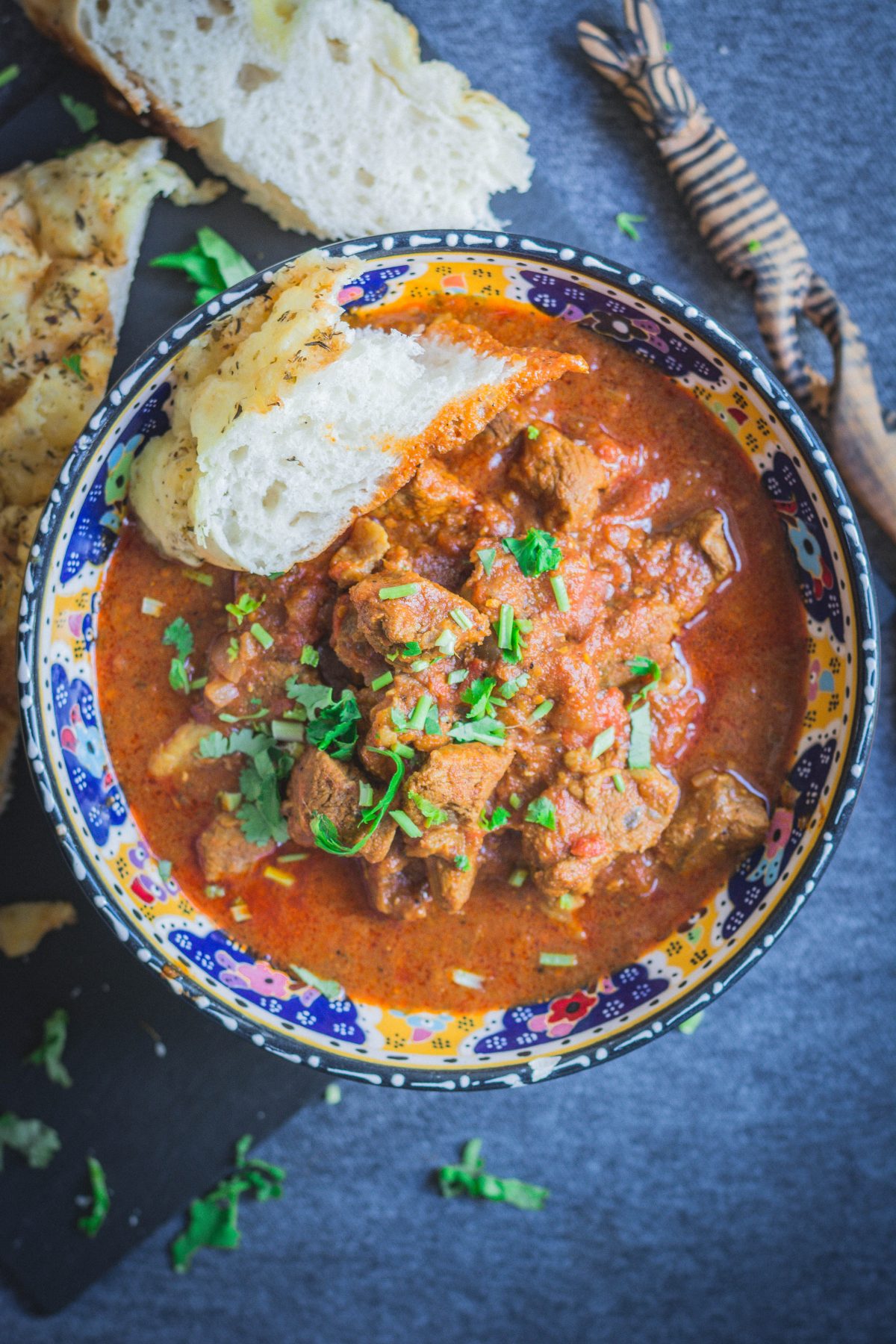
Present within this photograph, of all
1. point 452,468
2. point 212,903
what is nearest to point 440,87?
point 452,468

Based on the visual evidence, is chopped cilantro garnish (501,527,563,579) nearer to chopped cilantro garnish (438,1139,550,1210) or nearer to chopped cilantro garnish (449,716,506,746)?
chopped cilantro garnish (449,716,506,746)

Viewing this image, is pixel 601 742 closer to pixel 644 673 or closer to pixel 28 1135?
pixel 644 673

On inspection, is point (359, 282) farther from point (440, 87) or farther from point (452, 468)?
point (440, 87)

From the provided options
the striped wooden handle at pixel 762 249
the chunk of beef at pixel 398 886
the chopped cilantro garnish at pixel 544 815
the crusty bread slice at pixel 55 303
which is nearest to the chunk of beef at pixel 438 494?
the chopped cilantro garnish at pixel 544 815

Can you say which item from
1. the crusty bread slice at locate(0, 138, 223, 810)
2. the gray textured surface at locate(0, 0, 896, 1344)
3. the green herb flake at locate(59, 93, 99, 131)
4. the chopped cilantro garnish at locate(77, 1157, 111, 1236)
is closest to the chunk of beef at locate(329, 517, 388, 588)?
the crusty bread slice at locate(0, 138, 223, 810)

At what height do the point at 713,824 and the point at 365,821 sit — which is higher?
the point at 365,821

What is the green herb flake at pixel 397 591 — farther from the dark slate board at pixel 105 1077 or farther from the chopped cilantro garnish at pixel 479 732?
the dark slate board at pixel 105 1077

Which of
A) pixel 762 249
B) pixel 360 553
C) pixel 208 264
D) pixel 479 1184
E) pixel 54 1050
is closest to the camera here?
pixel 360 553

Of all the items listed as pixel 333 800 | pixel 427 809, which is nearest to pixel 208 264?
pixel 333 800
